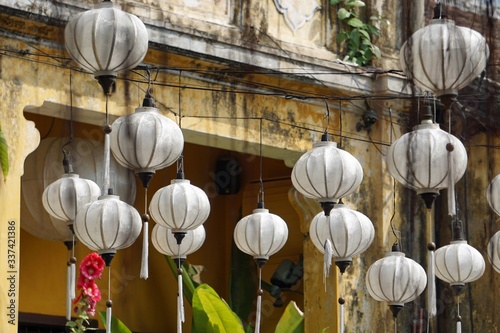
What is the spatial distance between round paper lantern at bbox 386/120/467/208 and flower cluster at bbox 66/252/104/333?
5.51ft

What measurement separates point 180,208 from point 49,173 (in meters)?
1.56

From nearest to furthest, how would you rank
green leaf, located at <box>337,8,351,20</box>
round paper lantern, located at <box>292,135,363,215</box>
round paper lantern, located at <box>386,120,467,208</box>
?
round paper lantern, located at <box>386,120,467,208</box>
round paper lantern, located at <box>292,135,363,215</box>
green leaf, located at <box>337,8,351,20</box>

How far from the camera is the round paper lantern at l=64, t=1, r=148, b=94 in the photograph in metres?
8.48

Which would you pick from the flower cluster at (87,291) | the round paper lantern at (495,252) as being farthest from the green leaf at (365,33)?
the flower cluster at (87,291)

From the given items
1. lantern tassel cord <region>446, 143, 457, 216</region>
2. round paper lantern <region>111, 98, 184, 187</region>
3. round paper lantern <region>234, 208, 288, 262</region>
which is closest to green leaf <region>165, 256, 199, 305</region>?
round paper lantern <region>234, 208, 288, 262</region>

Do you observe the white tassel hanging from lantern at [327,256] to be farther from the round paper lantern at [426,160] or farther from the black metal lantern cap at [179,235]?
the black metal lantern cap at [179,235]

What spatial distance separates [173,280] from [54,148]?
2.34m

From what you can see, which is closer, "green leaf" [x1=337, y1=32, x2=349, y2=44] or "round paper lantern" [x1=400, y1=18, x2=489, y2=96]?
"round paper lantern" [x1=400, y1=18, x2=489, y2=96]

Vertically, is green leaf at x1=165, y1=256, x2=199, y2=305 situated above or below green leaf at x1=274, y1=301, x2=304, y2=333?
above

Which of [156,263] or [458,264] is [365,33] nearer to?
[458,264]

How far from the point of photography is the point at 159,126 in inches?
360

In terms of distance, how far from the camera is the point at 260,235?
10.8 metres

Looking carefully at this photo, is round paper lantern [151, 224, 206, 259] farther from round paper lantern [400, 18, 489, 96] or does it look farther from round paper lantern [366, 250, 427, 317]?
round paper lantern [400, 18, 489, 96]

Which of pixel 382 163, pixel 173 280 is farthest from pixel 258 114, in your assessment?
pixel 173 280
